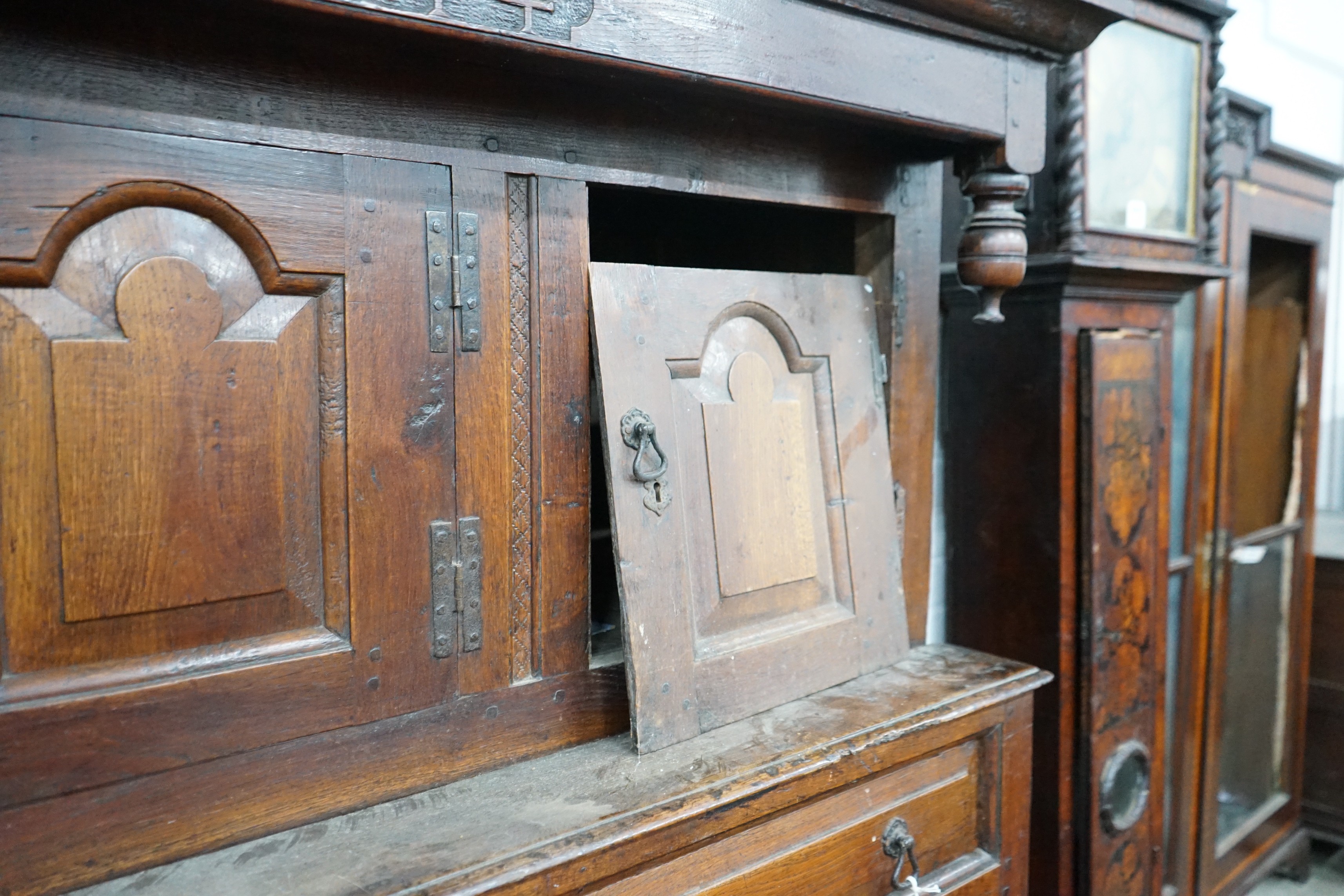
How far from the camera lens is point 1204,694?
7.03 ft

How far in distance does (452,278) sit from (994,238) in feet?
2.55

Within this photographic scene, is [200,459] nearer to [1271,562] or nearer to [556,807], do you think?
[556,807]

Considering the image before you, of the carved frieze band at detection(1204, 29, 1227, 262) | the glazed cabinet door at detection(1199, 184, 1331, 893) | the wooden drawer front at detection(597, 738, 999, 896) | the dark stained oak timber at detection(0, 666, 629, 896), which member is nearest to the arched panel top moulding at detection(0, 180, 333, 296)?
the dark stained oak timber at detection(0, 666, 629, 896)

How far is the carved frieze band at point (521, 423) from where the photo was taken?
104 cm

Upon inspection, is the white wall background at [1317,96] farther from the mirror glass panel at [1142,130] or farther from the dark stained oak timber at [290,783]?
the dark stained oak timber at [290,783]

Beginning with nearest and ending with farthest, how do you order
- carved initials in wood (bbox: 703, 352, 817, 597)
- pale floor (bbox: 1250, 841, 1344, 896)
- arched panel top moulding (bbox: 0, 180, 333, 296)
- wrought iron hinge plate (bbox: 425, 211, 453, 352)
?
1. arched panel top moulding (bbox: 0, 180, 333, 296)
2. wrought iron hinge plate (bbox: 425, 211, 453, 352)
3. carved initials in wood (bbox: 703, 352, 817, 597)
4. pale floor (bbox: 1250, 841, 1344, 896)

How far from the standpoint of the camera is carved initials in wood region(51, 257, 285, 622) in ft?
2.69

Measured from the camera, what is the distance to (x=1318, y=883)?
264 centimetres

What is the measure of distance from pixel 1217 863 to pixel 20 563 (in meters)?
2.64

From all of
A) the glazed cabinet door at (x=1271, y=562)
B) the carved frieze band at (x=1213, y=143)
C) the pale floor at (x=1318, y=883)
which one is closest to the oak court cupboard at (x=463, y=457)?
the carved frieze band at (x=1213, y=143)

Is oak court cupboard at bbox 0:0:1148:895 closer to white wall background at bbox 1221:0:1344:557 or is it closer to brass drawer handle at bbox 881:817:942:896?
brass drawer handle at bbox 881:817:942:896

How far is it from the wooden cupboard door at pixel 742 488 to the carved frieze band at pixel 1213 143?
0.96m

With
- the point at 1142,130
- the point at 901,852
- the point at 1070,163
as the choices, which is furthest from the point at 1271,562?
the point at 901,852

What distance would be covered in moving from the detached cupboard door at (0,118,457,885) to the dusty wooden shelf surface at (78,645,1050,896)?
3.9 inches
